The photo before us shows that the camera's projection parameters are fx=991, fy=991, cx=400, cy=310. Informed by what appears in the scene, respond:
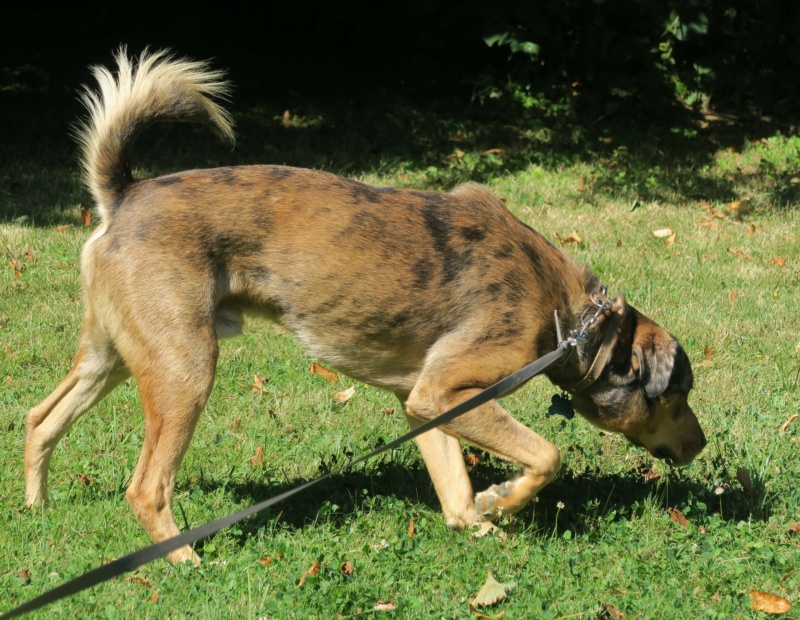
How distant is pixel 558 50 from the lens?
14203 millimetres

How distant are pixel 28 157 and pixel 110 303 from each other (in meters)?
7.87

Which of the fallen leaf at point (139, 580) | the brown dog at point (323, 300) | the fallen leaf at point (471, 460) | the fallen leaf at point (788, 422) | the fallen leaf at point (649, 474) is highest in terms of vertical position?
the brown dog at point (323, 300)

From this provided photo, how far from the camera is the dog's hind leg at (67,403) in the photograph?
499cm

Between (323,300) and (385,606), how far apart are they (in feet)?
4.67

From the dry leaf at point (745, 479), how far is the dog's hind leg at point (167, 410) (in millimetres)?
2955

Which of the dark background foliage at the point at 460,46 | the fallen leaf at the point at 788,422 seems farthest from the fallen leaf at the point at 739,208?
the fallen leaf at the point at 788,422

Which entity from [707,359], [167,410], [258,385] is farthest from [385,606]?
[707,359]

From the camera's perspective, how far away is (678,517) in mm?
5102

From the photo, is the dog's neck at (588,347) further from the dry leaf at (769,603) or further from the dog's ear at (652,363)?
the dry leaf at (769,603)

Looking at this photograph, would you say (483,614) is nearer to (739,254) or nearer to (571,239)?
(571,239)

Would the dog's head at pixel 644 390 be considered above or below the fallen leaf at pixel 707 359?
above

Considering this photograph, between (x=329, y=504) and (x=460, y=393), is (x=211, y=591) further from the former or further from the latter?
(x=460, y=393)

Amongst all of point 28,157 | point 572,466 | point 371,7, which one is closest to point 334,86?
point 371,7

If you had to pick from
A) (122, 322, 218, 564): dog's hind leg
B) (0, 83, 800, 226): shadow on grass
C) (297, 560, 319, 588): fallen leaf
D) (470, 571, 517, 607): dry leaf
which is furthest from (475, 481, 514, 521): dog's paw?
(0, 83, 800, 226): shadow on grass
